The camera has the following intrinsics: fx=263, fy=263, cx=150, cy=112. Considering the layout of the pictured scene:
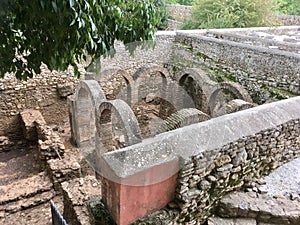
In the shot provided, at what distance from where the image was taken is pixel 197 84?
1093 centimetres

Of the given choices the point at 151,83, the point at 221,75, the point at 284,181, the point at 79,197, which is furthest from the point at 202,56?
the point at 79,197

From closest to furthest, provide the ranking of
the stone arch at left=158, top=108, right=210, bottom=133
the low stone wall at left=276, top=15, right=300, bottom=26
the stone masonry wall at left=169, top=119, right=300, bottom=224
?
the stone masonry wall at left=169, top=119, right=300, bottom=224 < the stone arch at left=158, top=108, right=210, bottom=133 < the low stone wall at left=276, top=15, right=300, bottom=26

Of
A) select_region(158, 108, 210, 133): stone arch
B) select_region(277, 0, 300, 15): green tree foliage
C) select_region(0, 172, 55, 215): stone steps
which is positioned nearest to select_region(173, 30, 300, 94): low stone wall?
select_region(158, 108, 210, 133): stone arch

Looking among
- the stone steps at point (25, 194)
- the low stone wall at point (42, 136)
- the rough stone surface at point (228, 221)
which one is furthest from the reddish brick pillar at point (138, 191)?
the low stone wall at point (42, 136)

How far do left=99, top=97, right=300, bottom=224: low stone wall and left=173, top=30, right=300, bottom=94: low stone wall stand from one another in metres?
4.50

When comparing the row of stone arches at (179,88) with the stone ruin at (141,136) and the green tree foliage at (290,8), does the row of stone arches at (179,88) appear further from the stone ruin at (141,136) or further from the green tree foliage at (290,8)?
the green tree foliage at (290,8)

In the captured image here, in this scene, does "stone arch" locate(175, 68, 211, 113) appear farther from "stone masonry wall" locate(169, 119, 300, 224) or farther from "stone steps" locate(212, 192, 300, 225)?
"stone steps" locate(212, 192, 300, 225)

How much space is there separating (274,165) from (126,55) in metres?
10.2

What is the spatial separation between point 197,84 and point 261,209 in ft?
25.5

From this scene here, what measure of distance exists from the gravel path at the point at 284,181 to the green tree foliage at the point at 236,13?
43.6 ft

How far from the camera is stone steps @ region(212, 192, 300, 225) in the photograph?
3.56 m

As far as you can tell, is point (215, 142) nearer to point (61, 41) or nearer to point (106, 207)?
point (106, 207)

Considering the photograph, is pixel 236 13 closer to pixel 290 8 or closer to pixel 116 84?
pixel 116 84

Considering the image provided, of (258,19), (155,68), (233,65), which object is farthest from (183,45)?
(258,19)
